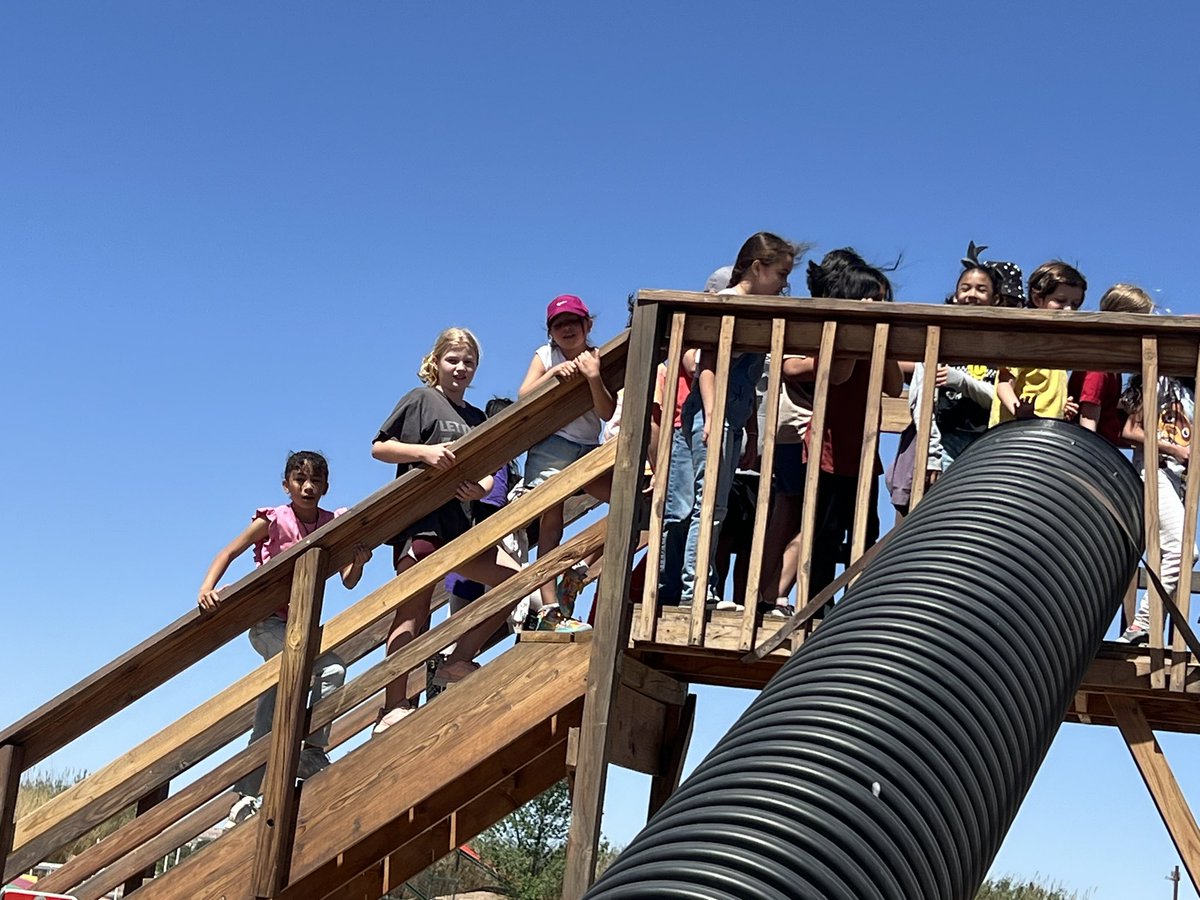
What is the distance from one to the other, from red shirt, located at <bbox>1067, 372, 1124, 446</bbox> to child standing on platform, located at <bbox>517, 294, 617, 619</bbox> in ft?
6.86

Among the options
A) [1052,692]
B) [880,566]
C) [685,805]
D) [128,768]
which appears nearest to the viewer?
[685,805]

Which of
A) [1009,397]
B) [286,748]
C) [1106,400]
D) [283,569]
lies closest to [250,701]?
[286,748]

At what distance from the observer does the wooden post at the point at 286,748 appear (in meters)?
5.91

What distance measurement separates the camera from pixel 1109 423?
6574 millimetres

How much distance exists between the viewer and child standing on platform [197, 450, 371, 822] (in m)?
6.50

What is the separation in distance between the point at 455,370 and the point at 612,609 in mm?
2051

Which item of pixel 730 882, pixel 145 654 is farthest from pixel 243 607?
pixel 730 882

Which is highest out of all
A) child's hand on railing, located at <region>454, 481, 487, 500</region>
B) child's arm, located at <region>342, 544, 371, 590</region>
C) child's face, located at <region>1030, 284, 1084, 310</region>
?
child's face, located at <region>1030, 284, 1084, 310</region>

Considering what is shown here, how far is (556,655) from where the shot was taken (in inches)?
232

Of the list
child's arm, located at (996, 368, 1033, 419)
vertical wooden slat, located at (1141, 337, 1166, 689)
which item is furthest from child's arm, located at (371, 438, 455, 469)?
vertical wooden slat, located at (1141, 337, 1166, 689)

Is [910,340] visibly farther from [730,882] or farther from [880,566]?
[730,882]

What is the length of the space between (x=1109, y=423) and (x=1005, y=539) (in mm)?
2612

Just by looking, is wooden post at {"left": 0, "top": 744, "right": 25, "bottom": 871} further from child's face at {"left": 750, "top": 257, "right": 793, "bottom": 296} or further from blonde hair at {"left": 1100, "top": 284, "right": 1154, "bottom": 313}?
blonde hair at {"left": 1100, "top": 284, "right": 1154, "bottom": 313}

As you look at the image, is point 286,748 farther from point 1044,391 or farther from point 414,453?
point 1044,391
